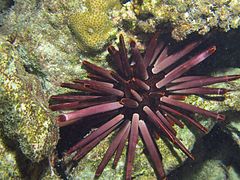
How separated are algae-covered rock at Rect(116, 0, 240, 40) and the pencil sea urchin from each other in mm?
292

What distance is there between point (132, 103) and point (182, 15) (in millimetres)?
1425

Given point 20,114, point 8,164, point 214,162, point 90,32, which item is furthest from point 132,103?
point 214,162

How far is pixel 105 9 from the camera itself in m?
4.30

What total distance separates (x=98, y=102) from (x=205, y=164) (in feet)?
10.1

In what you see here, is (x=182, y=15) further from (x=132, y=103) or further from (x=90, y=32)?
(x=132, y=103)

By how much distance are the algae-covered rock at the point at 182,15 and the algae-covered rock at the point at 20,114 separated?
1.79m

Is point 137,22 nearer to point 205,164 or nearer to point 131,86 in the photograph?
point 131,86

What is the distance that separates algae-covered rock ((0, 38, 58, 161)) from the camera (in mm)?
3084

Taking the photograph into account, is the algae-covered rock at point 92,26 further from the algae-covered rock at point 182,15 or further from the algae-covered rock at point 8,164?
the algae-covered rock at point 8,164

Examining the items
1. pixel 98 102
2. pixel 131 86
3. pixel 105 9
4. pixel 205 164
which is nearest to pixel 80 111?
pixel 98 102

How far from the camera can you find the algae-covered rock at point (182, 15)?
13.7 feet

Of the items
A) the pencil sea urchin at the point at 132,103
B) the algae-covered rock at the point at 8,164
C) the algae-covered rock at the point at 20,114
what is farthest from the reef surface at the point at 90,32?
the algae-covered rock at the point at 8,164

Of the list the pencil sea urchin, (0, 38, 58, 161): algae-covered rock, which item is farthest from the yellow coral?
(0, 38, 58, 161): algae-covered rock

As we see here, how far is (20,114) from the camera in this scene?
314 centimetres
